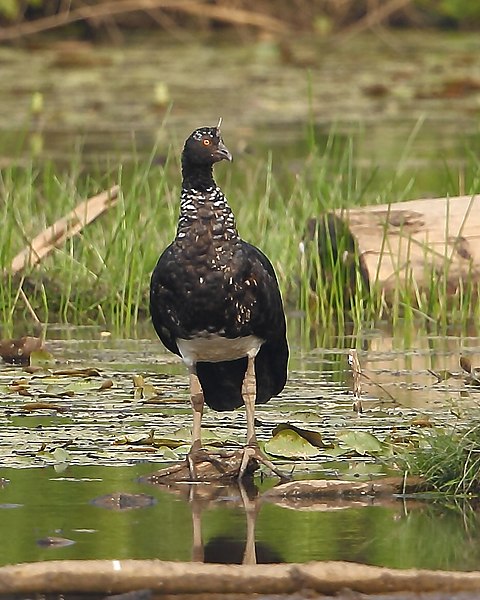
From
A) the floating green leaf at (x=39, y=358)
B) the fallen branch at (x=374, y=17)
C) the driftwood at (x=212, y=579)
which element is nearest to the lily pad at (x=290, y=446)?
the driftwood at (x=212, y=579)

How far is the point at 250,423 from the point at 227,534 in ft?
2.83

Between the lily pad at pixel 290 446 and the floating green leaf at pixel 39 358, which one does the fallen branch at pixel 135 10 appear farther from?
the lily pad at pixel 290 446

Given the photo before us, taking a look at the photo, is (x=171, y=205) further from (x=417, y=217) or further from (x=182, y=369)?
(x=182, y=369)

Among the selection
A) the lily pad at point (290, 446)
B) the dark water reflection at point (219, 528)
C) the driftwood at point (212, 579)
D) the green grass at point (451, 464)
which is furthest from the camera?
the lily pad at point (290, 446)

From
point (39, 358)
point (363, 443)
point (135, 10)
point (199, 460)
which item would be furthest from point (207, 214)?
point (135, 10)

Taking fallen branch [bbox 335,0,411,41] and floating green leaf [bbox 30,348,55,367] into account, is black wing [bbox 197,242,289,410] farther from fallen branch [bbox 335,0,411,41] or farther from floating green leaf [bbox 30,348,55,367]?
fallen branch [bbox 335,0,411,41]

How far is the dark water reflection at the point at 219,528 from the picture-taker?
4.50 meters

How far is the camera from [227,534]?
4.75 metres

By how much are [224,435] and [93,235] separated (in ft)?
11.5

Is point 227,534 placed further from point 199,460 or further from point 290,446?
point 290,446

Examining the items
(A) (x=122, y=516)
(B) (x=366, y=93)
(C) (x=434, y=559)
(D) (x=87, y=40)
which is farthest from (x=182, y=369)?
(D) (x=87, y=40)

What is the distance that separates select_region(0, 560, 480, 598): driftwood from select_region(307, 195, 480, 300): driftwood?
4.25 metres

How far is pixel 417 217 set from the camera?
8484 mm

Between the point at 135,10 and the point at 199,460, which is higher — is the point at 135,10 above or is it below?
above
